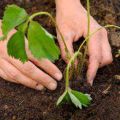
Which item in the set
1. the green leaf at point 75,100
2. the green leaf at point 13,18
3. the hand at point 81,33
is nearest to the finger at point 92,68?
the hand at point 81,33

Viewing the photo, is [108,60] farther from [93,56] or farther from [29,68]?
[29,68]

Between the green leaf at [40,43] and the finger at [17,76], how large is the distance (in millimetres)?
302

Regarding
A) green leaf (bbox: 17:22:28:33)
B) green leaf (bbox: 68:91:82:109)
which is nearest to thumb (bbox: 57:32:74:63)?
green leaf (bbox: 68:91:82:109)

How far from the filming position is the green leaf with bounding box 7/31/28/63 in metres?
1.02

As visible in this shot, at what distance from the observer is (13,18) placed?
3.26 feet

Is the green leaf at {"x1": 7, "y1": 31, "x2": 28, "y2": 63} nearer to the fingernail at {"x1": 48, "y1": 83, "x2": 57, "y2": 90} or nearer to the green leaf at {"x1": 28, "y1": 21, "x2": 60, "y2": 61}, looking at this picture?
the green leaf at {"x1": 28, "y1": 21, "x2": 60, "y2": 61}

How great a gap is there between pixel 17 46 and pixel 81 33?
52 centimetres

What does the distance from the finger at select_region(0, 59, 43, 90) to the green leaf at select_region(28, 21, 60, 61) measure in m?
0.30

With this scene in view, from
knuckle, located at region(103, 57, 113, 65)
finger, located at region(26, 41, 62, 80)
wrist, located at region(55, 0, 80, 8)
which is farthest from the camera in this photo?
wrist, located at region(55, 0, 80, 8)

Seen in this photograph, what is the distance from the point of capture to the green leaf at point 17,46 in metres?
1.02

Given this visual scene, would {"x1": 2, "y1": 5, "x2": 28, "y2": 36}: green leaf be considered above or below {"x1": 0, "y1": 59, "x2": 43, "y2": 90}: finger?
above

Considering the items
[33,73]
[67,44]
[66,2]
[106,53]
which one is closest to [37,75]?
[33,73]

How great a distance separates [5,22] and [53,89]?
15.0 inches

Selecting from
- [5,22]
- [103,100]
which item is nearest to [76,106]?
[103,100]
